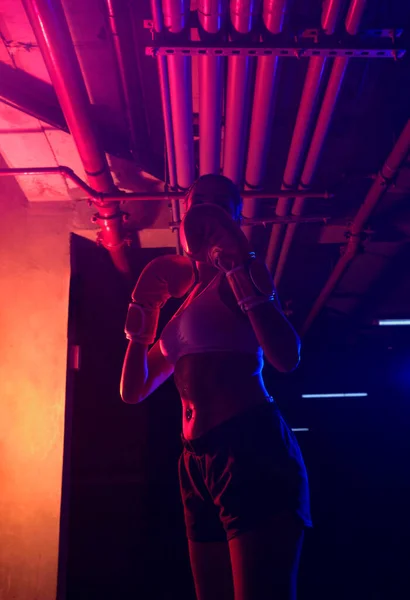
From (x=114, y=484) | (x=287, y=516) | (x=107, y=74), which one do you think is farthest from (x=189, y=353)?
(x=114, y=484)

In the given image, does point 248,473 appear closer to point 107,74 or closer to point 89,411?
point 107,74

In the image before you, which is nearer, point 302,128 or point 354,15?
point 354,15

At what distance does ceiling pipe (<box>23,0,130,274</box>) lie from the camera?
1798 mm

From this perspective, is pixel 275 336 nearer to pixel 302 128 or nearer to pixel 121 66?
pixel 302 128

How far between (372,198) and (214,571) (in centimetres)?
260

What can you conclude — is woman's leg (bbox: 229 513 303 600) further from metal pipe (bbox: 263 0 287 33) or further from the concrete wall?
the concrete wall

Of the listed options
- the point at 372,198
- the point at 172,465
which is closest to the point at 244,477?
the point at 372,198

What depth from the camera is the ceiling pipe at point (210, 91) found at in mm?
1822

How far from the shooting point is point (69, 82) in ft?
6.75

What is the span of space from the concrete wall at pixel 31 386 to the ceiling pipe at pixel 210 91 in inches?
60.2

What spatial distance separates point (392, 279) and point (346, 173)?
251cm

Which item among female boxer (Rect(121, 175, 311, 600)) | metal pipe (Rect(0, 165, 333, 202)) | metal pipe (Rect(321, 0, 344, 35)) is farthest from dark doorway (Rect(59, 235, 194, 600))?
female boxer (Rect(121, 175, 311, 600))

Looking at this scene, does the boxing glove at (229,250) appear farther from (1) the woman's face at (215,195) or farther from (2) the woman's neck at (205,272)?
(2) the woman's neck at (205,272)

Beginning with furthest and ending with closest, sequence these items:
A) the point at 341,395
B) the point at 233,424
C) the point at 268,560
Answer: the point at 341,395
the point at 233,424
the point at 268,560
